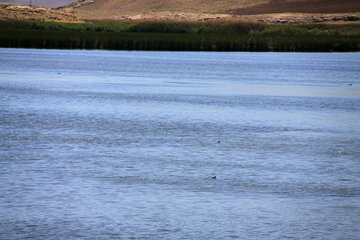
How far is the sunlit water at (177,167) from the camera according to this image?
955 centimetres

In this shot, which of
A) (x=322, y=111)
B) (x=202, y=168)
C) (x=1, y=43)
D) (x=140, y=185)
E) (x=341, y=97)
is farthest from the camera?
(x=1, y=43)

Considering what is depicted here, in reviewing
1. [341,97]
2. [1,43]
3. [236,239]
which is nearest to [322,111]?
[341,97]

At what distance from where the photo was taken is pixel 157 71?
48.0 meters

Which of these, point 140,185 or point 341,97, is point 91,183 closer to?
point 140,185

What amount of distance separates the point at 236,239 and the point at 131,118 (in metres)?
13.0

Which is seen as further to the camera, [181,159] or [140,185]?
[181,159]

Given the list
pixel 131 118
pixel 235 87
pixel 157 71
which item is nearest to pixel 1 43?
pixel 157 71

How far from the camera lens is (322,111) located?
25.1 meters

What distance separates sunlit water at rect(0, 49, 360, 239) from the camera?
9555mm

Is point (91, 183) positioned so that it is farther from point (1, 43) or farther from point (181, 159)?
point (1, 43)

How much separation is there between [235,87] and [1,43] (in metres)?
48.5

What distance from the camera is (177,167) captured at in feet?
44.5

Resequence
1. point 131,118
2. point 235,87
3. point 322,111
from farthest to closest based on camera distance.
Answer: point 235,87
point 322,111
point 131,118

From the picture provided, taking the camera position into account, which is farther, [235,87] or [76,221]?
[235,87]
